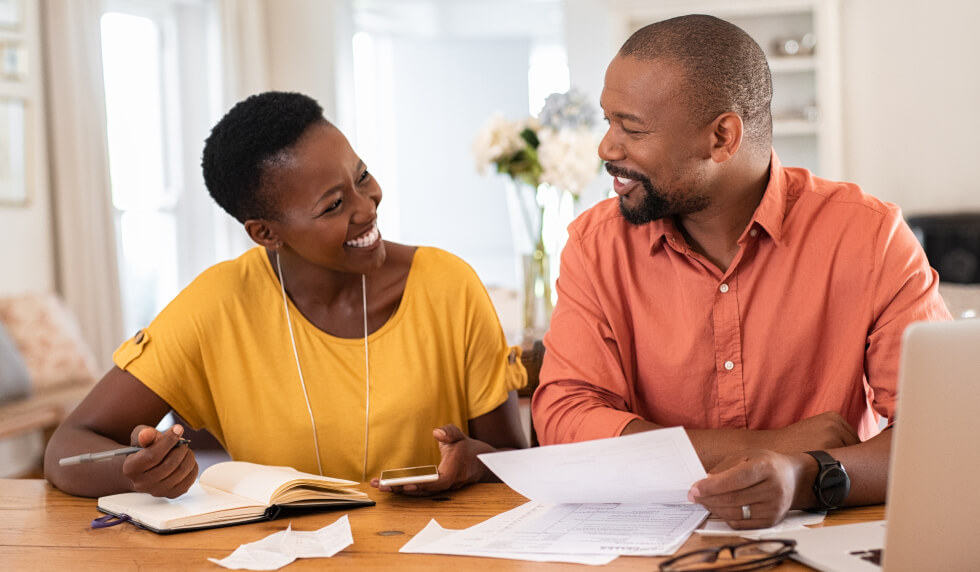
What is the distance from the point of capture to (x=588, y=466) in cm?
119

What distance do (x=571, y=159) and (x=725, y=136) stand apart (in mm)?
1317

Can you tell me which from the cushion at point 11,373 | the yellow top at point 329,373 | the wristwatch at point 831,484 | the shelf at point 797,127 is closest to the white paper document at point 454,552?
the wristwatch at point 831,484

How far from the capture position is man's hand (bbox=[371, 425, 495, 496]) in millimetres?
1384

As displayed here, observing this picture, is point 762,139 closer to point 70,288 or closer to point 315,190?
point 315,190

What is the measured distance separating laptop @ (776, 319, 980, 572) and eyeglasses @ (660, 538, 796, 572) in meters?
0.16

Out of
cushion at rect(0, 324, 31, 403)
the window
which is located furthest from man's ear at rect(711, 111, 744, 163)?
the window

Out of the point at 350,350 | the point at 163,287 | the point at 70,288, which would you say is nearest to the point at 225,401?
the point at 350,350

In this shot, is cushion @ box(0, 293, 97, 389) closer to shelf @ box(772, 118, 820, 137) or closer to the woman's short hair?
the woman's short hair

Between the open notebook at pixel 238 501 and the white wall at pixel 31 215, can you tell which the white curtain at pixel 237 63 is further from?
the open notebook at pixel 238 501

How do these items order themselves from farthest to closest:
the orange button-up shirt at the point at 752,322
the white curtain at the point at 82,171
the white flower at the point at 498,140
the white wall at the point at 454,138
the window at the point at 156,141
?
the white wall at the point at 454,138, the window at the point at 156,141, the white curtain at the point at 82,171, the white flower at the point at 498,140, the orange button-up shirt at the point at 752,322

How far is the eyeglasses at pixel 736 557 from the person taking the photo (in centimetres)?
101

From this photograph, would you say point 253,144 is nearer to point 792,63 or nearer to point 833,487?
point 833,487

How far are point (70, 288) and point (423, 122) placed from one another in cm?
289

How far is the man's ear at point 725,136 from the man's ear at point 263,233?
2.53 ft
